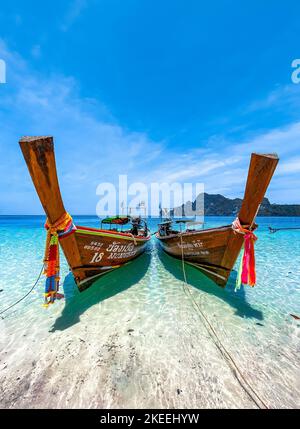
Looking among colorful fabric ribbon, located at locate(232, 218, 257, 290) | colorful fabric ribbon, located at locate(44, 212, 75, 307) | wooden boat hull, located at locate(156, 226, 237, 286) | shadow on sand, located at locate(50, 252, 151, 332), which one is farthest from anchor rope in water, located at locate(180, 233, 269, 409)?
colorful fabric ribbon, located at locate(44, 212, 75, 307)

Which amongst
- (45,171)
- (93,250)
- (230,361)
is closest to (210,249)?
(230,361)

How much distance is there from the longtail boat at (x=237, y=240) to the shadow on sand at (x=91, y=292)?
2483 mm

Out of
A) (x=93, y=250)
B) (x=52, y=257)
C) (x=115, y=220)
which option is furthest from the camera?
(x=115, y=220)

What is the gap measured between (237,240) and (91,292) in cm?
468

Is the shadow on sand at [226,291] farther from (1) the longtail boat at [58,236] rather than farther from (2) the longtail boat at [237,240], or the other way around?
(1) the longtail boat at [58,236]

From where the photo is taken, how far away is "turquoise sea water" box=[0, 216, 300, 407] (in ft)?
8.13

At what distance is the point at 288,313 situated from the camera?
4645 mm

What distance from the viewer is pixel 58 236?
411cm

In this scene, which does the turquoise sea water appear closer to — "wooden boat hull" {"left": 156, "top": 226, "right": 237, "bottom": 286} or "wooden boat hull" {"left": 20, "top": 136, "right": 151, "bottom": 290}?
"wooden boat hull" {"left": 156, "top": 226, "right": 237, "bottom": 286}

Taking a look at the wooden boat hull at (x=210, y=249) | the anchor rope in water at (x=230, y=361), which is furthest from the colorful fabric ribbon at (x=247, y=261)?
the anchor rope in water at (x=230, y=361)

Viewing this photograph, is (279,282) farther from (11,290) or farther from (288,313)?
(11,290)

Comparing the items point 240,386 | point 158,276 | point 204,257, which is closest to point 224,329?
point 240,386

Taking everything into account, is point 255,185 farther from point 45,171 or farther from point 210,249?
point 45,171

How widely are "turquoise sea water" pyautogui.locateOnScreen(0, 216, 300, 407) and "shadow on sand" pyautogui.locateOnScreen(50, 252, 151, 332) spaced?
Result: 3 cm
